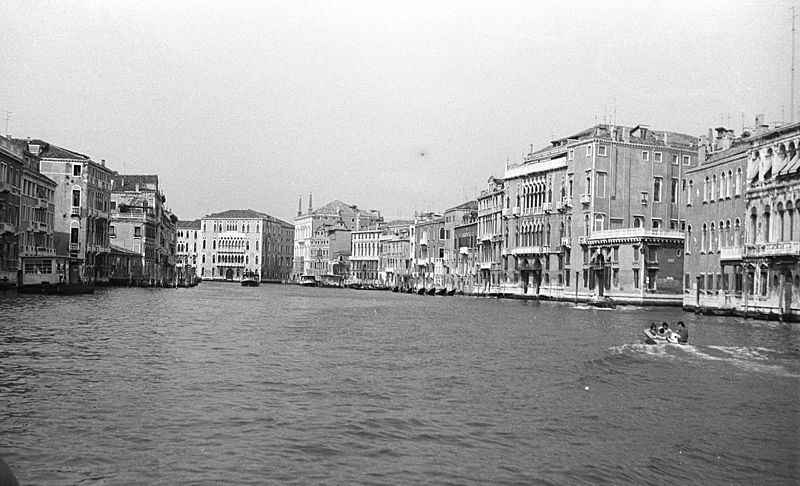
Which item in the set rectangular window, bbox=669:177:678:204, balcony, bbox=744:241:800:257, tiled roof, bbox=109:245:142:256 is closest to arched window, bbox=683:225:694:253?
balcony, bbox=744:241:800:257

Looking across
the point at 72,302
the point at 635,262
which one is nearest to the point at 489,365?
the point at 72,302

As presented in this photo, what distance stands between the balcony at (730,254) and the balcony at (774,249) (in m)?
1.12

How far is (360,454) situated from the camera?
9453 millimetres

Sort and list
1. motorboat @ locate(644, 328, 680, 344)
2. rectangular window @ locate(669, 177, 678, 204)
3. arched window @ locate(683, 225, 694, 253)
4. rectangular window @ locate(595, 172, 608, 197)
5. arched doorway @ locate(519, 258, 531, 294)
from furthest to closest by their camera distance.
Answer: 1. arched doorway @ locate(519, 258, 531, 294)
2. rectangular window @ locate(669, 177, 678, 204)
3. rectangular window @ locate(595, 172, 608, 197)
4. arched window @ locate(683, 225, 694, 253)
5. motorboat @ locate(644, 328, 680, 344)

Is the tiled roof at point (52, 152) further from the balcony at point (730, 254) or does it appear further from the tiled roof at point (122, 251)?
the balcony at point (730, 254)

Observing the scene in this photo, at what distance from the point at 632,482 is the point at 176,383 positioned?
764cm

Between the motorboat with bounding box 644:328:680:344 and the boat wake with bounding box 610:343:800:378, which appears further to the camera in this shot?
the motorboat with bounding box 644:328:680:344

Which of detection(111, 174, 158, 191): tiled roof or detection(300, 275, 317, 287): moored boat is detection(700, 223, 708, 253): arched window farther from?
detection(300, 275, 317, 287): moored boat

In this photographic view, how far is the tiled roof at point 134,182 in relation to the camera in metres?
76.8

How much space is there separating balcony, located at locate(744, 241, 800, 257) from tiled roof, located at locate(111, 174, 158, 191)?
56.5 metres

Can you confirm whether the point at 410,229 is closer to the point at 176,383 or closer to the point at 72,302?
the point at 72,302

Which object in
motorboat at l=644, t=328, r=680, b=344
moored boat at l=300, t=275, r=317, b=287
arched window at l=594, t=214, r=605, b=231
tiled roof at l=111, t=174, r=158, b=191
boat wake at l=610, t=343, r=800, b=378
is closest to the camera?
boat wake at l=610, t=343, r=800, b=378

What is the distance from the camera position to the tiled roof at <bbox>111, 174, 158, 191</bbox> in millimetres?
76750

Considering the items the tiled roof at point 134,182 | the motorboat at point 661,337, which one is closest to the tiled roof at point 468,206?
the tiled roof at point 134,182
